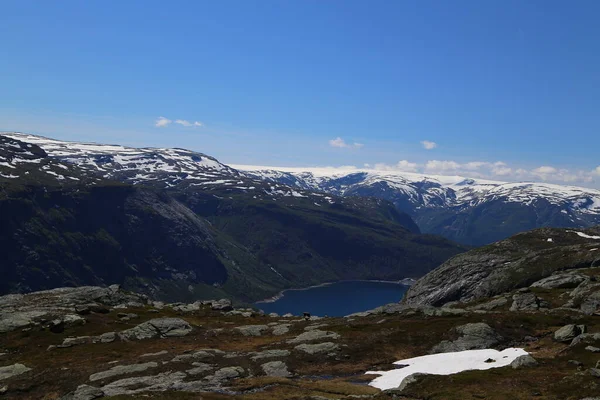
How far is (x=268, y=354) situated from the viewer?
53.7 meters

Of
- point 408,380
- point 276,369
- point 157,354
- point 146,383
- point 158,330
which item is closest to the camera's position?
point 408,380

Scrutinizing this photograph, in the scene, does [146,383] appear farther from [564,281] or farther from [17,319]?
[564,281]

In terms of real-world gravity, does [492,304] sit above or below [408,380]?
below

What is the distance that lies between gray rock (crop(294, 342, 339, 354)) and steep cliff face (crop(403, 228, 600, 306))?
81008mm

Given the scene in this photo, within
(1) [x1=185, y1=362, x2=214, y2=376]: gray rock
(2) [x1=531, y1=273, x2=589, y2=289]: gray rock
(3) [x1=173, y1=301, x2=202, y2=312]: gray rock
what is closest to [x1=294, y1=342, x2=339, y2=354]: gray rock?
(1) [x1=185, y1=362, x2=214, y2=376]: gray rock

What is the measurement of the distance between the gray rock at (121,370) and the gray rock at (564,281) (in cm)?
8321

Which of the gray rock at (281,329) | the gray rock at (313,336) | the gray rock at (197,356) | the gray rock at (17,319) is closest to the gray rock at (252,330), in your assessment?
the gray rock at (281,329)

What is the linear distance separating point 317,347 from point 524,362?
23.4 metres

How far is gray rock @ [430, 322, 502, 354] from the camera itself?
52094mm

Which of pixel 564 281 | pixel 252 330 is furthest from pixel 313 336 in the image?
pixel 564 281

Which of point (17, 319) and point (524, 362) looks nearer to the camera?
point (524, 362)

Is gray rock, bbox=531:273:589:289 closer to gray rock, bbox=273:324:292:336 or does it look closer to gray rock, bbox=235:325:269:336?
gray rock, bbox=273:324:292:336

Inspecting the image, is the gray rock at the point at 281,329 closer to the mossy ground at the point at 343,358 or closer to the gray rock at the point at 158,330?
the mossy ground at the point at 343,358

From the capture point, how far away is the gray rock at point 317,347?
54562 millimetres
